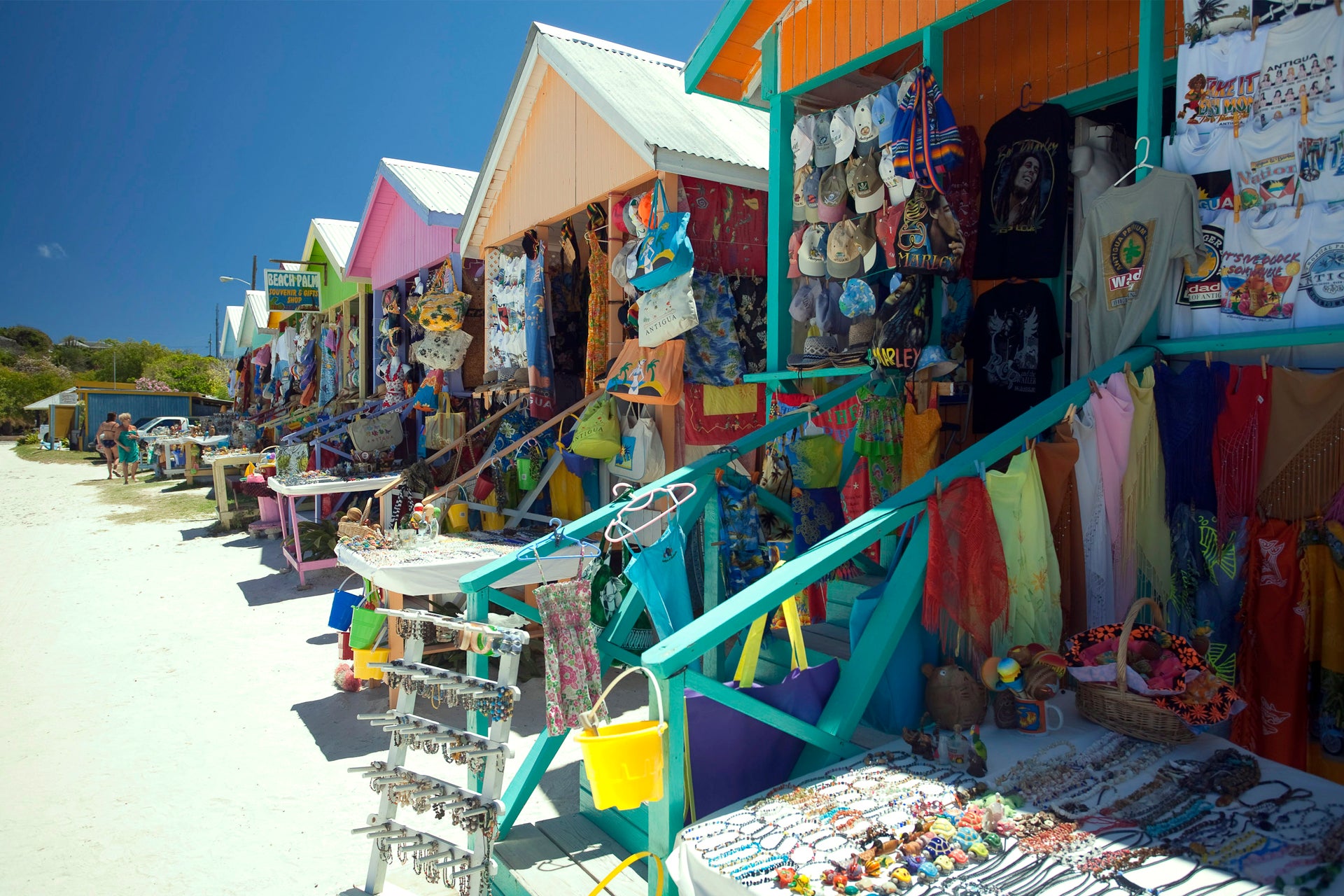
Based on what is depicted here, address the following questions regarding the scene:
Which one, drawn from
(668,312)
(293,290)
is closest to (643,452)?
(668,312)

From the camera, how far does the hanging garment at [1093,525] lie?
3.76 meters

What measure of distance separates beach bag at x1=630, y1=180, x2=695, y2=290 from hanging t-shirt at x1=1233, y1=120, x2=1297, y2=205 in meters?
3.60

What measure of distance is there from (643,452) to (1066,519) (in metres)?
3.78

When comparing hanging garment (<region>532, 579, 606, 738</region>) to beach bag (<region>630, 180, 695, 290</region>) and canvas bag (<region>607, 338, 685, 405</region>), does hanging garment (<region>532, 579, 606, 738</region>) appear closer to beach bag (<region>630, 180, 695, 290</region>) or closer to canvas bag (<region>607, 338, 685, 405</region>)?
canvas bag (<region>607, 338, 685, 405</region>)

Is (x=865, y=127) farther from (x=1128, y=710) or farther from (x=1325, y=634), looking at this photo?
(x=1128, y=710)

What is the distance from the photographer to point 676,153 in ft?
22.3

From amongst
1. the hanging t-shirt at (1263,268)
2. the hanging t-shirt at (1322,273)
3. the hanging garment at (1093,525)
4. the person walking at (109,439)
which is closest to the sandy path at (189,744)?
the hanging garment at (1093,525)

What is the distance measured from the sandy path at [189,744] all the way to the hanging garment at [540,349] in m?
3.01

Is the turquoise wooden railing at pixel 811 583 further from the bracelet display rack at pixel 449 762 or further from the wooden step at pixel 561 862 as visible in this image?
the bracelet display rack at pixel 449 762

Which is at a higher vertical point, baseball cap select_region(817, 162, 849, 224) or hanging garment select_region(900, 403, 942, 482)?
baseball cap select_region(817, 162, 849, 224)

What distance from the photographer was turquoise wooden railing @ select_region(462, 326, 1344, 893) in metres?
2.76

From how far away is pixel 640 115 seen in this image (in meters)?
7.29

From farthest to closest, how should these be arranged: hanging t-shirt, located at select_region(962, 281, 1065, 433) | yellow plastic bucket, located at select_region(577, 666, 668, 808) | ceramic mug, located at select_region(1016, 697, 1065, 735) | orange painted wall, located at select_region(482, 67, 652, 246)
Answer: orange painted wall, located at select_region(482, 67, 652, 246) < hanging t-shirt, located at select_region(962, 281, 1065, 433) < ceramic mug, located at select_region(1016, 697, 1065, 735) < yellow plastic bucket, located at select_region(577, 666, 668, 808)

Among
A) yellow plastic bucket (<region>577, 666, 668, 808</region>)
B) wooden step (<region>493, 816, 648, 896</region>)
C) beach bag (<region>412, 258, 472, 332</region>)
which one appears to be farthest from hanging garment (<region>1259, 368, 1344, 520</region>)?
beach bag (<region>412, 258, 472, 332</region>)
